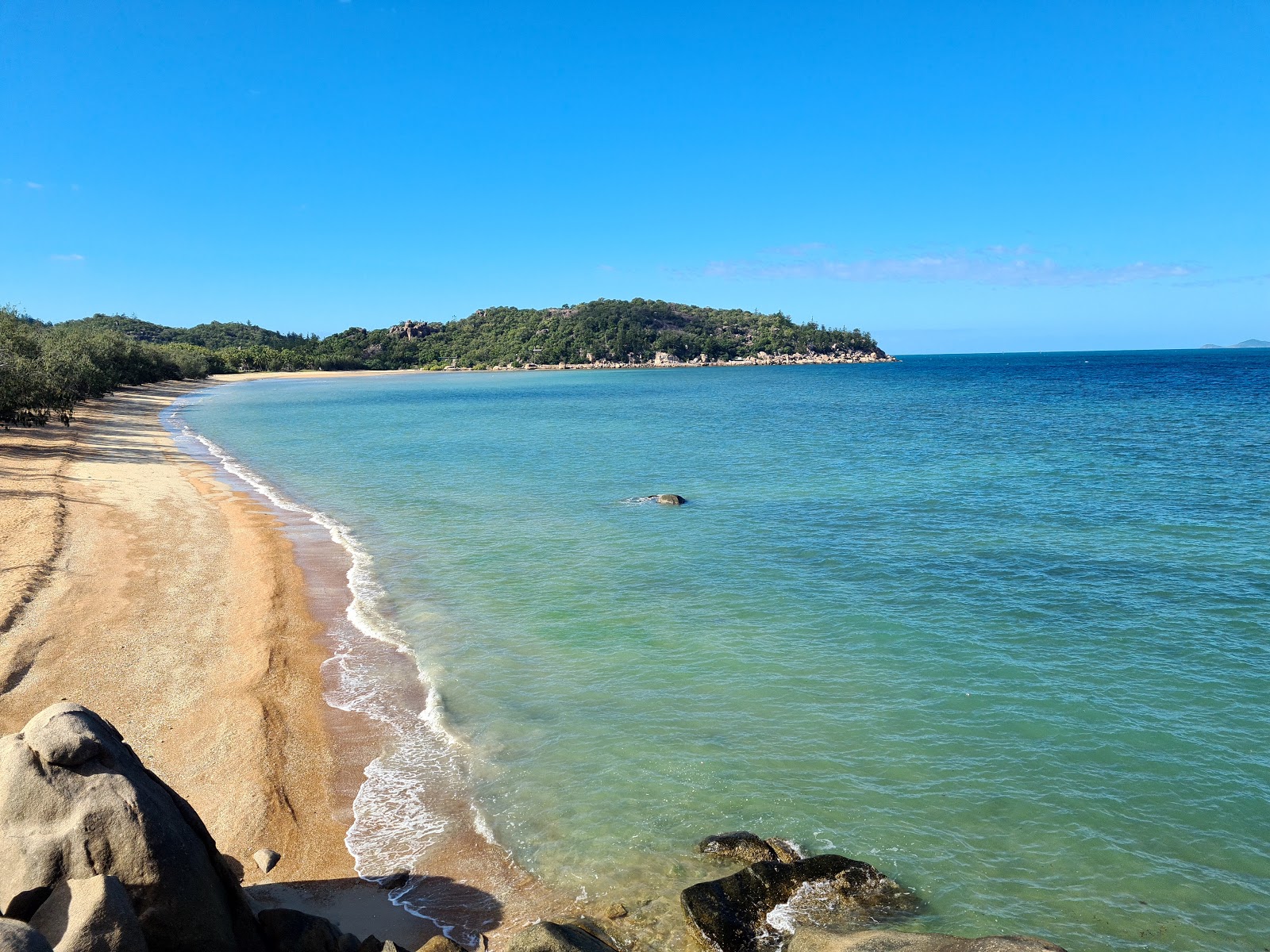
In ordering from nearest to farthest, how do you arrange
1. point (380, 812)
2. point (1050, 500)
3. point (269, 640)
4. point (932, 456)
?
point (380, 812) → point (269, 640) → point (1050, 500) → point (932, 456)

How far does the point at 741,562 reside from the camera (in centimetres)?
2066

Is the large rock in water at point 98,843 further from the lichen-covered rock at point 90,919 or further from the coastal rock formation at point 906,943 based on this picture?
the coastal rock formation at point 906,943

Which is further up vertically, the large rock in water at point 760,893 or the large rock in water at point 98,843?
the large rock in water at point 98,843

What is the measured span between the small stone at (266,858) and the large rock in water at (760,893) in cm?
467

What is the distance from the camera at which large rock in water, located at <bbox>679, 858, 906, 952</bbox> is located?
7668 mm

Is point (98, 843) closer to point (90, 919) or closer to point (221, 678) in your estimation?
point (90, 919)

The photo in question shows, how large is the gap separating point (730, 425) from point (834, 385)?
71136 mm

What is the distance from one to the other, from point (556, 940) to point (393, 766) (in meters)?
5.28

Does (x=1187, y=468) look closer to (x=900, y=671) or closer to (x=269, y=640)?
(x=900, y=671)

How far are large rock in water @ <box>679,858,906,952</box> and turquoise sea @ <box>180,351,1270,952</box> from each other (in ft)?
1.71

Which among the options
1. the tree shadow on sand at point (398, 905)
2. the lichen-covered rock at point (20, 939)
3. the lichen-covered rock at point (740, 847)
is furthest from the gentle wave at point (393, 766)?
the lichen-covered rock at point (20, 939)

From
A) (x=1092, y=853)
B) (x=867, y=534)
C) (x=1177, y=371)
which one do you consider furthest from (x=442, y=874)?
(x=1177, y=371)

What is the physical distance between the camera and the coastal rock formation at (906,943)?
632cm

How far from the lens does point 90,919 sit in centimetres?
551
